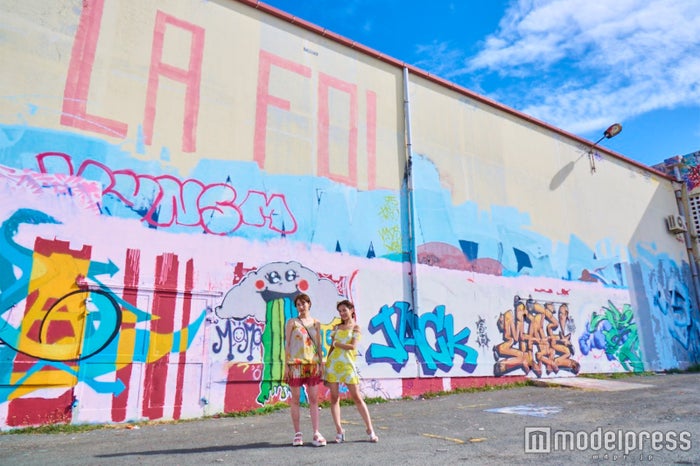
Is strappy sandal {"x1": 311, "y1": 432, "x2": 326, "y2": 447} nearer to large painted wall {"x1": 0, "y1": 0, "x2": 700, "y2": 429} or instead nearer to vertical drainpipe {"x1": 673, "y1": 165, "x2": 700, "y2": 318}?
large painted wall {"x1": 0, "y1": 0, "x2": 700, "y2": 429}

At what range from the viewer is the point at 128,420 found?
7.84 metres

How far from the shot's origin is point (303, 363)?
5.53m

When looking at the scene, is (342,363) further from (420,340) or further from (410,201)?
(410,201)

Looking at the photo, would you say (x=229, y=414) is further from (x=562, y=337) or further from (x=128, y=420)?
(x=562, y=337)

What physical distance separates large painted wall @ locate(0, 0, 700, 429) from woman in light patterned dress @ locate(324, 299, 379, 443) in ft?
12.8

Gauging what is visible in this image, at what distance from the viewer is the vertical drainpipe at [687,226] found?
19.2 m

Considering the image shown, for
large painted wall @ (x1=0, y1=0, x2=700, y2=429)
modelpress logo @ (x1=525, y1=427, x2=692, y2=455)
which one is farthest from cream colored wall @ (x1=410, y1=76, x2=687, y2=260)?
modelpress logo @ (x1=525, y1=427, x2=692, y2=455)

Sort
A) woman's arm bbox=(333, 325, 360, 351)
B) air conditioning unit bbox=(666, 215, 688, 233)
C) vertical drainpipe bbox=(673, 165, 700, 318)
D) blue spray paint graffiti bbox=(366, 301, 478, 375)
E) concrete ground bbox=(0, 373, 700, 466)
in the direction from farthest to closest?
vertical drainpipe bbox=(673, 165, 700, 318), air conditioning unit bbox=(666, 215, 688, 233), blue spray paint graffiti bbox=(366, 301, 478, 375), woman's arm bbox=(333, 325, 360, 351), concrete ground bbox=(0, 373, 700, 466)

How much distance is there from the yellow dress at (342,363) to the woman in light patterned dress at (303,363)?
16 centimetres

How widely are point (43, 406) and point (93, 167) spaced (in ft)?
12.3

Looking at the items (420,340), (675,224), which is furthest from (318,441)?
(675,224)

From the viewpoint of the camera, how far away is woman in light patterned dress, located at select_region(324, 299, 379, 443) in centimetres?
550

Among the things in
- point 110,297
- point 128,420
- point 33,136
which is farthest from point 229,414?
point 33,136

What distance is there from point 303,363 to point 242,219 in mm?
4652
